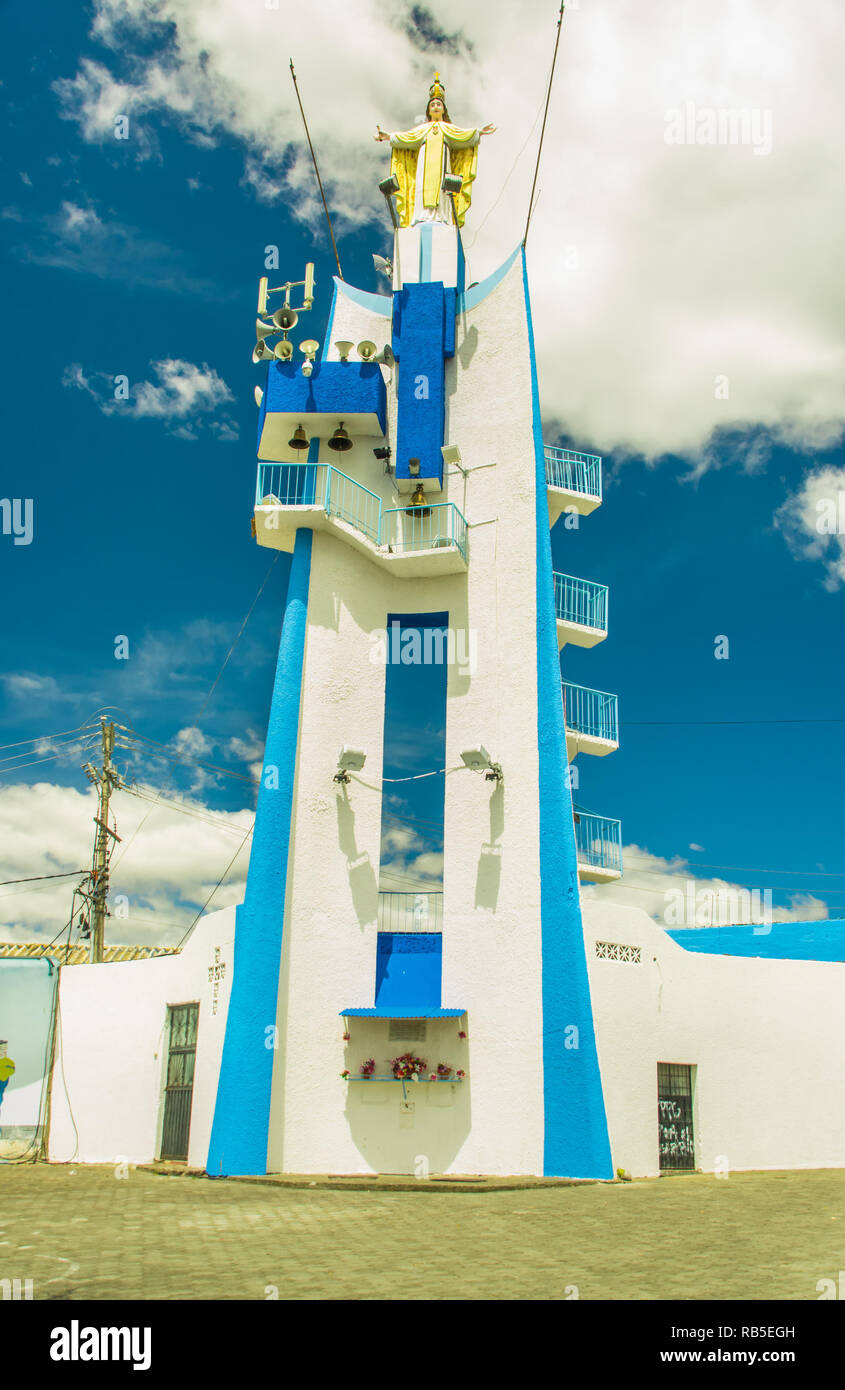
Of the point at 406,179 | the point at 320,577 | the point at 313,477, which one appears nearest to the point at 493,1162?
the point at 320,577

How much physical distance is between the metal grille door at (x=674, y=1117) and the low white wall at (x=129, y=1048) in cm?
805

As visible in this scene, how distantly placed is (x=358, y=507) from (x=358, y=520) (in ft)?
1.15

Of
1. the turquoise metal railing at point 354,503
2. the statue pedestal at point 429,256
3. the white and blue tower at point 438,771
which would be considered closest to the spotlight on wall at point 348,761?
the white and blue tower at point 438,771

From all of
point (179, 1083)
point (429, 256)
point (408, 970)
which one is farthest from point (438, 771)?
point (429, 256)

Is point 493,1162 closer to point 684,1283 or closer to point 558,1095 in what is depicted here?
point 558,1095

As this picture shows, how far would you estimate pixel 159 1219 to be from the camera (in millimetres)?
12109

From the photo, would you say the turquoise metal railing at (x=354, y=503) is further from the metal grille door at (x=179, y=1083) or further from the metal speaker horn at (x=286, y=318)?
the metal grille door at (x=179, y=1083)

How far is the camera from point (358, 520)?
66.3ft

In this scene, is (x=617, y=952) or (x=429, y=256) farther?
(x=429, y=256)

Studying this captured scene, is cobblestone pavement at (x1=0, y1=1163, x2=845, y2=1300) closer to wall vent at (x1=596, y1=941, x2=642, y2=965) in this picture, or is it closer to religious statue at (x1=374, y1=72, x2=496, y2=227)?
wall vent at (x1=596, y1=941, x2=642, y2=965)

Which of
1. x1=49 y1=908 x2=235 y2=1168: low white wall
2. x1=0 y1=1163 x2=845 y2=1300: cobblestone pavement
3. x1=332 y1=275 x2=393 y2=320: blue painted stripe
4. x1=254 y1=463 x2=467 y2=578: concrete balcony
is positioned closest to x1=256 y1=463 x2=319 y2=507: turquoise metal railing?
x1=254 y1=463 x2=467 y2=578: concrete balcony

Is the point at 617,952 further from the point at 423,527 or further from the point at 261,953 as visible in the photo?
the point at 423,527

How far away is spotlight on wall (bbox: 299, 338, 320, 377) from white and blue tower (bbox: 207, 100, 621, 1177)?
5.4 inches
